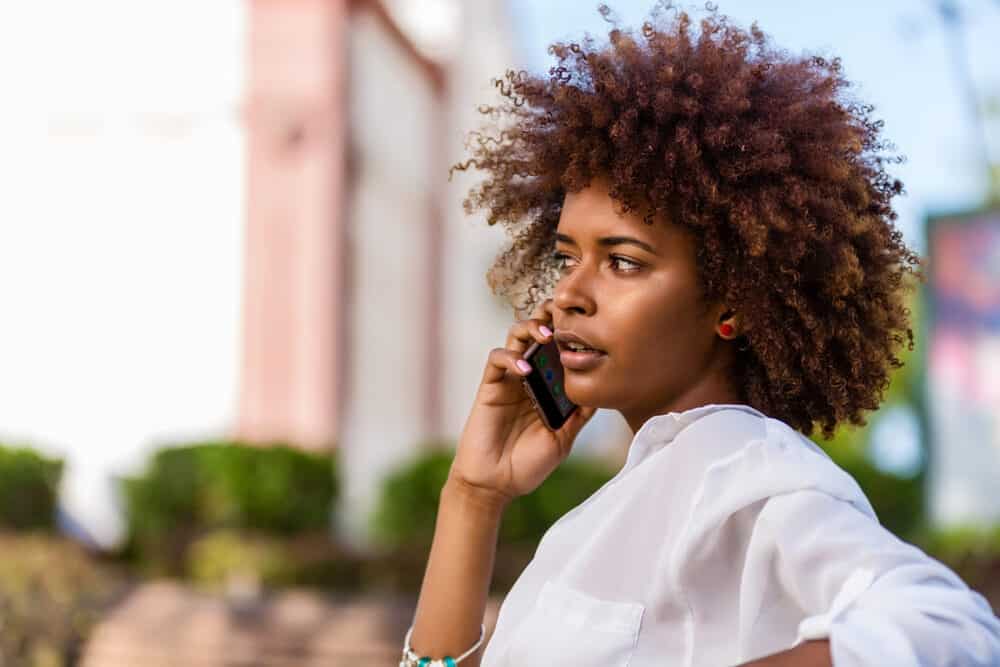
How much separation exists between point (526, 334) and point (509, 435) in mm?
171

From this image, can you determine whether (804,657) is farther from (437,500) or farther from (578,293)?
(437,500)

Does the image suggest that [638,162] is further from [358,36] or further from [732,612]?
[358,36]

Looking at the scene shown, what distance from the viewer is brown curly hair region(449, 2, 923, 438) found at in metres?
1.70

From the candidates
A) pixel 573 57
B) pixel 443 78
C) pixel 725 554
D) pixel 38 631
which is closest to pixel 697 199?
pixel 573 57

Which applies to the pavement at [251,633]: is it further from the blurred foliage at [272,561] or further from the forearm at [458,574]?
the forearm at [458,574]

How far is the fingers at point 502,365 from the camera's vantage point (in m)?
1.99

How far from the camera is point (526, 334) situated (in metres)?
2.04

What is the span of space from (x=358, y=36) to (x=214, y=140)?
1.79m

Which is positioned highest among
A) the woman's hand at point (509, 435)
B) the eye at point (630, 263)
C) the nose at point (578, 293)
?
the eye at point (630, 263)

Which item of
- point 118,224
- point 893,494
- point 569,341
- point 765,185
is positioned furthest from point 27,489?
point 765,185

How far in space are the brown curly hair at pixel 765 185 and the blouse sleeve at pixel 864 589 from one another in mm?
387

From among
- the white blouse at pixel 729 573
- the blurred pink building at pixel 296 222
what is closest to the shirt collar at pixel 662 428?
the white blouse at pixel 729 573

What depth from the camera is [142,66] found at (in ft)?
38.7

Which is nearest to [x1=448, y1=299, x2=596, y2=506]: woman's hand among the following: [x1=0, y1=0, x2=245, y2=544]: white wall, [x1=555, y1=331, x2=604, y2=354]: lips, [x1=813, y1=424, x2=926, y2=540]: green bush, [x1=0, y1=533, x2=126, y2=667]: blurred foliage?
[x1=555, y1=331, x2=604, y2=354]: lips
